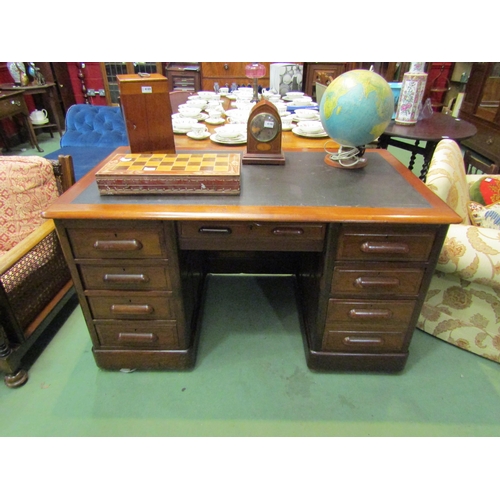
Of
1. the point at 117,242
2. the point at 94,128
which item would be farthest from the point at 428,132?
the point at 94,128

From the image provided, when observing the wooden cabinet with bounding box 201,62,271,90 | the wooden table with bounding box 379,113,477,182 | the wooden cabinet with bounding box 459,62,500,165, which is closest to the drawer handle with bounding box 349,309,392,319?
the wooden table with bounding box 379,113,477,182

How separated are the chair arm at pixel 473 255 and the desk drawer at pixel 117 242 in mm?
1157

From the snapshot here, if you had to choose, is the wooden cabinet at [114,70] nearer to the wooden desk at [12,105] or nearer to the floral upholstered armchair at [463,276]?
the wooden desk at [12,105]

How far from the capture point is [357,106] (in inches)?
48.8

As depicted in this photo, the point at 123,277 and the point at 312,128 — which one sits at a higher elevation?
the point at 312,128

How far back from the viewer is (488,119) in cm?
386

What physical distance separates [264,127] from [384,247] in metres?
0.67

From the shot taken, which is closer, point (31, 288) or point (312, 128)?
point (31, 288)

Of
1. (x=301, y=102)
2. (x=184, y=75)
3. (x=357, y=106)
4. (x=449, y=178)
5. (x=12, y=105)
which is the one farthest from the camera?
(x=184, y=75)

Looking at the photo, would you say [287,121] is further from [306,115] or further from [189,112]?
[189,112]

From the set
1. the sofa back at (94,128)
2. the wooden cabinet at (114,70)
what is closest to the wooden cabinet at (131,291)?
the sofa back at (94,128)

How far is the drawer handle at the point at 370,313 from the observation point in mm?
1308

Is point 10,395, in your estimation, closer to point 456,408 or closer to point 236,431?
point 236,431

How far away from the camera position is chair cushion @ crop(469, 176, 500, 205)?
5.66ft
